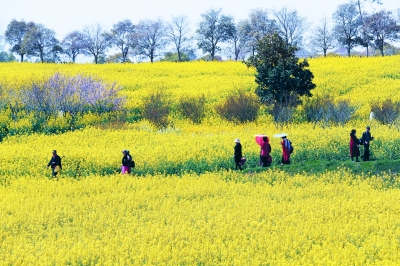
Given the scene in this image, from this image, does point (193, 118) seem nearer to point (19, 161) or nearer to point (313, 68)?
point (19, 161)

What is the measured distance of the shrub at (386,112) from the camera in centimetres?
3369

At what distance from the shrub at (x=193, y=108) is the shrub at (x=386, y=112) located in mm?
9809

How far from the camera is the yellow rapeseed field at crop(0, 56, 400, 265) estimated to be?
12.0 metres

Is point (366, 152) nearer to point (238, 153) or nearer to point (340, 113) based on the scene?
point (238, 153)

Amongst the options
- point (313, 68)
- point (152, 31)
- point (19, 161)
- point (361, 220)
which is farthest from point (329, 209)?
point (152, 31)

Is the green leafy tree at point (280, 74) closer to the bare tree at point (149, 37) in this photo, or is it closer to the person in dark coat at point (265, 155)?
the person in dark coat at point (265, 155)

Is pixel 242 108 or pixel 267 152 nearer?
pixel 267 152

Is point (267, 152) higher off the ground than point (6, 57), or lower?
lower

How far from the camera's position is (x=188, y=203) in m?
16.5

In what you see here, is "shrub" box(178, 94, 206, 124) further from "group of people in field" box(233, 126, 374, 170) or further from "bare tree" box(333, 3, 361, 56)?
"bare tree" box(333, 3, 361, 56)

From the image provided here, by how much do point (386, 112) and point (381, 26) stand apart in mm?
43287

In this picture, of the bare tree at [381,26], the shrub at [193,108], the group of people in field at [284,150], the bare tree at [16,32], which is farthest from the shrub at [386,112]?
the bare tree at [16,32]

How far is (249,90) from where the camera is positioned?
44.0 m

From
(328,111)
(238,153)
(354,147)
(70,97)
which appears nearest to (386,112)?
(328,111)
